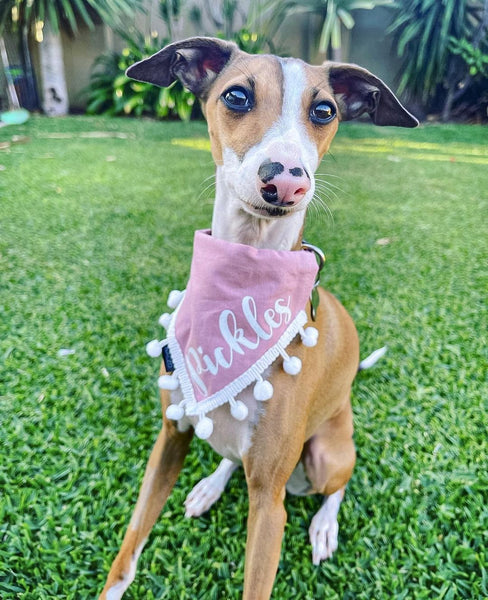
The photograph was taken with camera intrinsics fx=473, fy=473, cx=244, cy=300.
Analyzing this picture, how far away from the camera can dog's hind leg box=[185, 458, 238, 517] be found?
77.4 inches

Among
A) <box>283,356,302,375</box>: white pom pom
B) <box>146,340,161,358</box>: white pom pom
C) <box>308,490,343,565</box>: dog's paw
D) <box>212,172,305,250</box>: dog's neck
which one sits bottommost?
<box>308,490,343,565</box>: dog's paw

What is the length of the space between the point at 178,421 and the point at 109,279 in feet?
6.85

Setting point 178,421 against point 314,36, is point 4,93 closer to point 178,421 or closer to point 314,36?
point 314,36

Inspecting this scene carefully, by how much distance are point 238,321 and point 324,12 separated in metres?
11.5

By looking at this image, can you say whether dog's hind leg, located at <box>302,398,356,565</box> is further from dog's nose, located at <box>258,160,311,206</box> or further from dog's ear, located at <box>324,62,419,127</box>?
dog's ear, located at <box>324,62,419,127</box>

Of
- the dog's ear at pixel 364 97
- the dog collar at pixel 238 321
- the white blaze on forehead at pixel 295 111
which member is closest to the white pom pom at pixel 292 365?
the dog collar at pixel 238 321

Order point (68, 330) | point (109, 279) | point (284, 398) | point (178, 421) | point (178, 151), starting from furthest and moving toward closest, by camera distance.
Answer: point (178, 151) < point (109, 279) < point (68, 330) < point (178, 421) < point (284, 398)

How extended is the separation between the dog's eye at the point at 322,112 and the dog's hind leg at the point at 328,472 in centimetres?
119

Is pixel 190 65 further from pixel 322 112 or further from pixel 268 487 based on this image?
pixel 268 487

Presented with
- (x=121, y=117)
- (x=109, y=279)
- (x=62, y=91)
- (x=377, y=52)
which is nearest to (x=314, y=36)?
(x=377, y=52)

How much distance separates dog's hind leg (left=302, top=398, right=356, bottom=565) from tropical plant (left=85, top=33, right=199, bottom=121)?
8.89 m

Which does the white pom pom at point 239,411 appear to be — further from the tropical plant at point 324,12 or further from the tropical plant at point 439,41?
the tropical plant at point 439,41

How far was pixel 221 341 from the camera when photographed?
1.58 meters

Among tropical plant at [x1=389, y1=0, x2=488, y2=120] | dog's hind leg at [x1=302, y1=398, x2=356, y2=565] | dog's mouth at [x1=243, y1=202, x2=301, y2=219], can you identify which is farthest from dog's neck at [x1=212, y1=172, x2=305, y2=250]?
tropical plant at [x1=389, y1=0, x2=488, y2=120]
